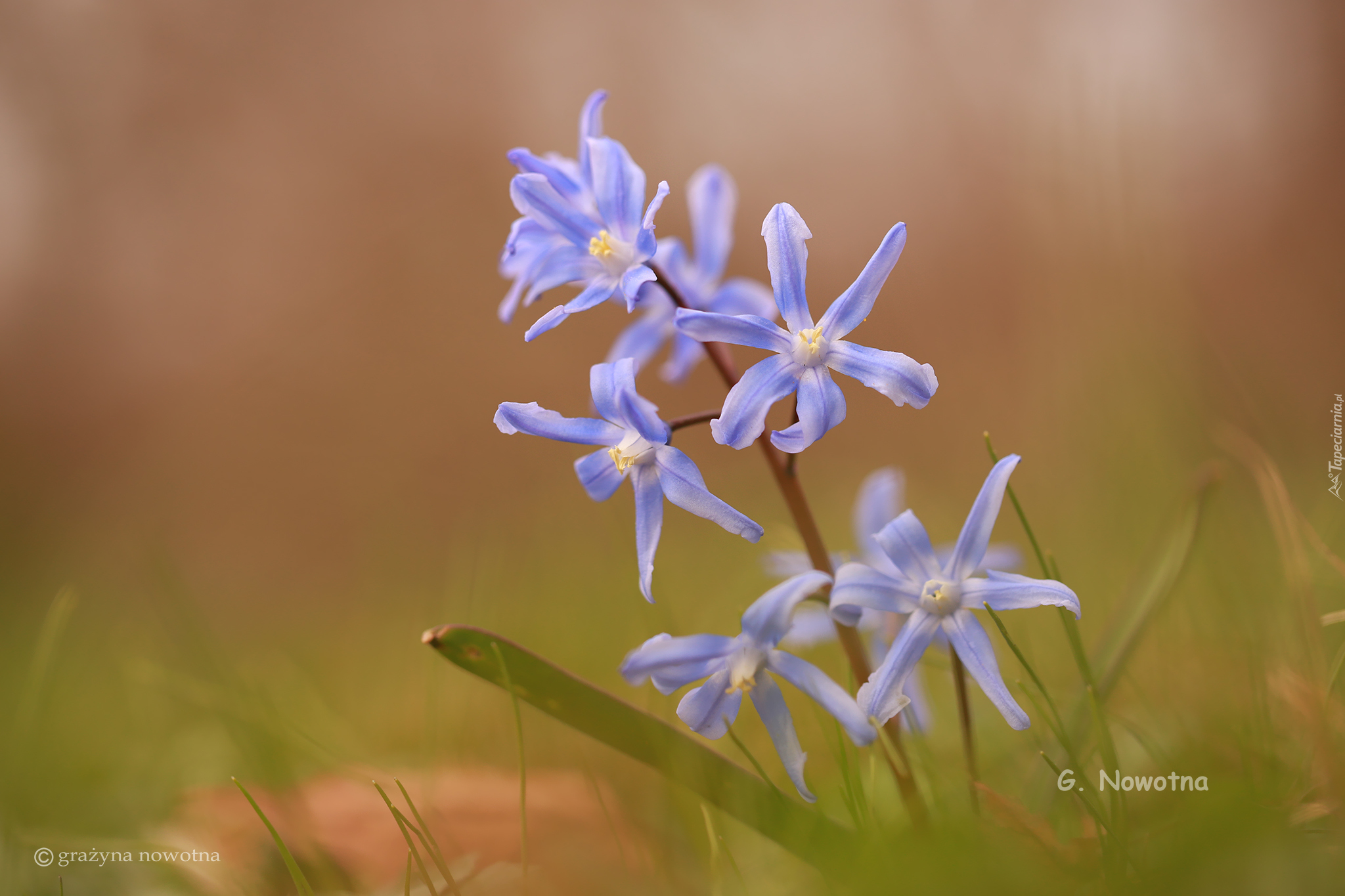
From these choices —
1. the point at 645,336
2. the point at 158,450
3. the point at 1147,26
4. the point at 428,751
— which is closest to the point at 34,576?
the point at 158,450

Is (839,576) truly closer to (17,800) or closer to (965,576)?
(965,576)

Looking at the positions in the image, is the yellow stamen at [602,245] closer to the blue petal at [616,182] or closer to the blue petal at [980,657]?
the blue petal at [616,182]

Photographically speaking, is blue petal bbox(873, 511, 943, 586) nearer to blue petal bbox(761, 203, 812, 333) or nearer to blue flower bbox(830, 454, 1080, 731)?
blue flower bbox(830, 454, 1080, 731)

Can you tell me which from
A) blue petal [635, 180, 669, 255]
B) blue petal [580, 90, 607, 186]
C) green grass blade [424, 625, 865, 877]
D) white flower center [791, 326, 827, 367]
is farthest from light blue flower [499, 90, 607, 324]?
green grass blade [424, 625, 865, 877]

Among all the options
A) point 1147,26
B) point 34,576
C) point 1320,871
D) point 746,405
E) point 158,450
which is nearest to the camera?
point 1320,871

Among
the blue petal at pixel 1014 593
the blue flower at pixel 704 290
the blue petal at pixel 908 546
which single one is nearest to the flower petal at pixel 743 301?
the blue flower at pixel 704 290

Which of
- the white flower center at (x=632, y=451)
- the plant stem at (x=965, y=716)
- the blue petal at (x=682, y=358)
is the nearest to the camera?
the white flower center at (x=632, y=451)
